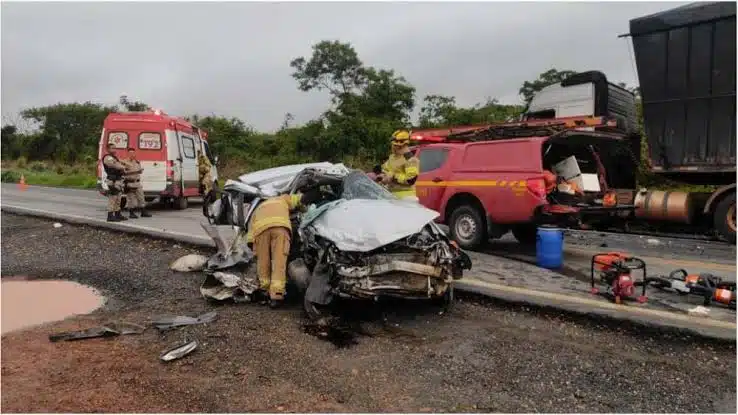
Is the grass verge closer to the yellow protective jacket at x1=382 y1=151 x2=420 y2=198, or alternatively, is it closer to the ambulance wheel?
the ambulance wheel

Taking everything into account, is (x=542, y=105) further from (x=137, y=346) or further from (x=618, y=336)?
(x=137, y=346)

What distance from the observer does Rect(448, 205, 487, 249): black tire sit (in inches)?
319

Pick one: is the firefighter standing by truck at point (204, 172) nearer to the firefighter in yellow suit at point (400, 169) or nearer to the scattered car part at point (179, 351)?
the firefighter in yellow suit at point (400, 169)

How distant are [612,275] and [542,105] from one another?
8859 millimetres

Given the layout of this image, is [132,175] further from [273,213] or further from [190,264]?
[273,213]

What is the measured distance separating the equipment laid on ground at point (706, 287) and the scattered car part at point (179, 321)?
409cm

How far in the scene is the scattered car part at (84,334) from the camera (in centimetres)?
451

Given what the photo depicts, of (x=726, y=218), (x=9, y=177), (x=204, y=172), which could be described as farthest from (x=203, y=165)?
(x=9, y=177)

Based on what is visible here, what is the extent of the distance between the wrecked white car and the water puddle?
53.2 inches

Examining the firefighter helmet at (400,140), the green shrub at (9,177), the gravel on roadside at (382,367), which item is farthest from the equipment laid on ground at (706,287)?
the green shrub at (9,177)

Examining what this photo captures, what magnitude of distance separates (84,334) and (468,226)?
532 centimetres

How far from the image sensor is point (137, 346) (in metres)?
4.35

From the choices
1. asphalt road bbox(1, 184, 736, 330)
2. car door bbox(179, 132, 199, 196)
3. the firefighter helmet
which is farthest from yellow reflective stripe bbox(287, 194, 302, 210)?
car door bbox(179, 132, 199, 196)

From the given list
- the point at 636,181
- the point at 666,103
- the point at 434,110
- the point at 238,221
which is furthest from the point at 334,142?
the point at 238,221
